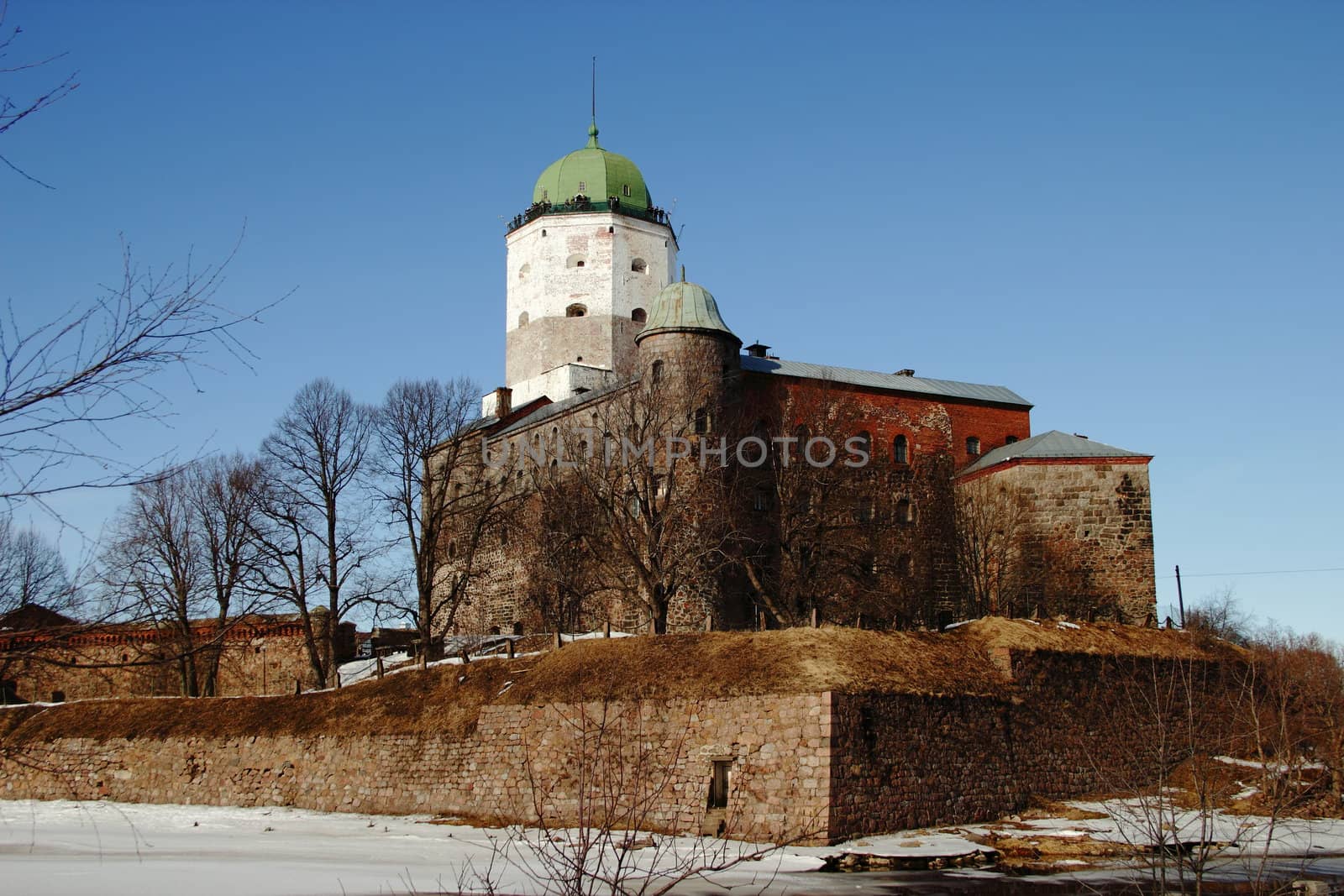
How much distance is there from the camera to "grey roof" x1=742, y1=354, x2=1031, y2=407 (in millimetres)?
47938

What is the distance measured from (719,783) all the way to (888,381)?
2944 cm

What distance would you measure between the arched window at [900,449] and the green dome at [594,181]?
18.9 meters

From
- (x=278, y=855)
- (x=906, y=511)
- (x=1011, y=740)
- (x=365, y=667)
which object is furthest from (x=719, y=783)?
(x=906, y=511)

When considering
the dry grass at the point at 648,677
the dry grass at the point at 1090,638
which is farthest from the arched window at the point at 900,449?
the dry grass at the point at 648,677

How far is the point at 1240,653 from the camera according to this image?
34.6 metres

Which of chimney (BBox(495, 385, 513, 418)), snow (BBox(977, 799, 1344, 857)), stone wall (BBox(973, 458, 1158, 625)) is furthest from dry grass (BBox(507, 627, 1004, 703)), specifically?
chimney (BBox(495, 385, 513, 418))

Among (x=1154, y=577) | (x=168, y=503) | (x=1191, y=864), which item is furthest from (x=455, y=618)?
(x=1191, y=864)

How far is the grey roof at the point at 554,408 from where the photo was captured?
46.7 meters

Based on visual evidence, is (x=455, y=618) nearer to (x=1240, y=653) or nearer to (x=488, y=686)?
(x=488, y=686)

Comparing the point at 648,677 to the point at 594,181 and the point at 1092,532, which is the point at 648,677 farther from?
the point at 594,181

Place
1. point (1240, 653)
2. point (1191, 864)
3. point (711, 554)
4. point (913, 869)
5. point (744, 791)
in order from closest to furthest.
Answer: point (1191, 864) → point (913, 869) → point (744, 791) → point (1240, 653) → point (711, 554)

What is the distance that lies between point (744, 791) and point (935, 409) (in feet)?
98.9

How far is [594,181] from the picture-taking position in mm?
61094

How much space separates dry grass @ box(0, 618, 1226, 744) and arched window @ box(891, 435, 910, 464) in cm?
1677
